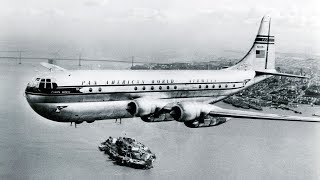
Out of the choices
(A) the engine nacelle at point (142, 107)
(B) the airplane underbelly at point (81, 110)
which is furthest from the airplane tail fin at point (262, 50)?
(B) the airplane underbelly at point (81, 110)

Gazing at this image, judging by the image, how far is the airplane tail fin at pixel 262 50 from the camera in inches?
1008

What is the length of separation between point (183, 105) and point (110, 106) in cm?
375

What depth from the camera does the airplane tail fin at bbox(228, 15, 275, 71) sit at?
84.0ft

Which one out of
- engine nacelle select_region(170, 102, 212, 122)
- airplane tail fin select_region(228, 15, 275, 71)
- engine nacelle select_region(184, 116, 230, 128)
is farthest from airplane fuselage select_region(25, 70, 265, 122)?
airplane tail fin select_region(228, 15, 275, 71)

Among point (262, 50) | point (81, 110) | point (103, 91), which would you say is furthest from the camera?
point (262, 50)

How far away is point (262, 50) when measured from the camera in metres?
25.8

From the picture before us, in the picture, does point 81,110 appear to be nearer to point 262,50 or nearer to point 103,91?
point 103,91

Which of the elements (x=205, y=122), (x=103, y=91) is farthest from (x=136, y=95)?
(x=205, y=122)

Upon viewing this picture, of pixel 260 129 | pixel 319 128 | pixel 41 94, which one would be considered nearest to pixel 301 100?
pixel 319 128

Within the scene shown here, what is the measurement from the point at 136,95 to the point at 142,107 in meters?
0.74

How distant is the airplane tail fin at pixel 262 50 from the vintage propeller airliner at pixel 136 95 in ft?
9.30

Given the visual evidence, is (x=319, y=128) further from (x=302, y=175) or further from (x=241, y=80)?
(x=241, y=80)

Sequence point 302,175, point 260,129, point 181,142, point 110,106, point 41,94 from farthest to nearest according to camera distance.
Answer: point 260,129 → point 181,142 → point 302,175 → point 110,106 → point 41,94

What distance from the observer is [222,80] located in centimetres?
2231
